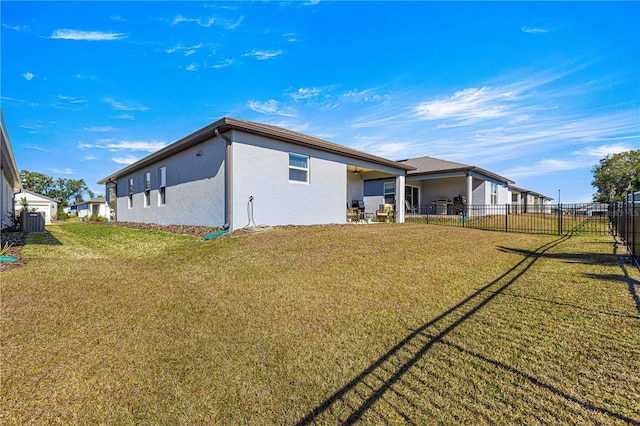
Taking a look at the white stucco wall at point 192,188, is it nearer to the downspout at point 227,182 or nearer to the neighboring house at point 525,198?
the downspout at point 227,182

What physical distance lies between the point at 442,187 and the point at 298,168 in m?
14.4

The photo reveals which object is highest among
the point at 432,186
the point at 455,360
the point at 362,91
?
the point at 362,91

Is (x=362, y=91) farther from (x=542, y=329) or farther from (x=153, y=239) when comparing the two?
(x=542, y=329)

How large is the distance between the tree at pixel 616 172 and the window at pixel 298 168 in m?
46.6

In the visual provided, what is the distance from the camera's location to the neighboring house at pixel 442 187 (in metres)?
18.7

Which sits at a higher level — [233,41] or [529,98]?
[233,41]

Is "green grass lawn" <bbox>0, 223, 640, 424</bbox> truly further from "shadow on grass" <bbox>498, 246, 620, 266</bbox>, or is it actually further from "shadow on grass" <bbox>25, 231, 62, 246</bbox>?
"shadow on grass" <bbox>25, 231, 62, 246</bbox>

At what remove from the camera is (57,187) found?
6494cm

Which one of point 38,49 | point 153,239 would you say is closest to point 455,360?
point 153,239

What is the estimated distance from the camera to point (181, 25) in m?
9.57

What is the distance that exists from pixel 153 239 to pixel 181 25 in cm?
728

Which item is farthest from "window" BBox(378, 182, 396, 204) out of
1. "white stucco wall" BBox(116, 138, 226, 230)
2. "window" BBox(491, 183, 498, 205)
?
"white stucco wall" BBox(116, 138, 226, 230)

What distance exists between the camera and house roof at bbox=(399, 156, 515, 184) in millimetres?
18062

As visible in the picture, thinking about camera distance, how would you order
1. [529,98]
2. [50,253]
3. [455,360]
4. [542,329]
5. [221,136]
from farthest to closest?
[529,98] → [221,136] → [50,253] → [542,329] → [455,360]
